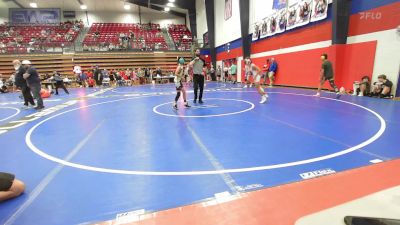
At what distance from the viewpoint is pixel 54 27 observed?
101 ft

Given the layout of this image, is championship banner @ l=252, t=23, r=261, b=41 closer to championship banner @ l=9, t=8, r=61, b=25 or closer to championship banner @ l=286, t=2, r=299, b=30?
championship banner @ l=286, t=2, r=299, b=30

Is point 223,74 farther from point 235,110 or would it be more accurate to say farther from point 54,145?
point 54,145

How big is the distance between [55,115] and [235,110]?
569 centimetres

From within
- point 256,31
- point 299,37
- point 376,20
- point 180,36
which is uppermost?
point 180,36

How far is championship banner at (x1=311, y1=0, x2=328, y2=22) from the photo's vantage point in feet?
38.4

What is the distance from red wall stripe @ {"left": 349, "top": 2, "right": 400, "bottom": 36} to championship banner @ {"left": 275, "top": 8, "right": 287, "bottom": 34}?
463 cm

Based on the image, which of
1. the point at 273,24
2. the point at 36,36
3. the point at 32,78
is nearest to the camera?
the point at 32,78

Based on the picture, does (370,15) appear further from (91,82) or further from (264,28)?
(91,82)

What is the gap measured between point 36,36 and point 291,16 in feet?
Answer: 92.9

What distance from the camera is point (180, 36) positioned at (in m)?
32.6

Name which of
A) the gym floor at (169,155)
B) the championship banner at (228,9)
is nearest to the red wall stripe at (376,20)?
the gym floor at (169,155)

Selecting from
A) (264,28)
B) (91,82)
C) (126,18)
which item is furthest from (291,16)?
(126,18)

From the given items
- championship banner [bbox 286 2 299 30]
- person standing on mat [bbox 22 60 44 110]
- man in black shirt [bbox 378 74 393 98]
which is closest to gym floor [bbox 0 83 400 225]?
person standing on mat [bbox 22 60 44 110]

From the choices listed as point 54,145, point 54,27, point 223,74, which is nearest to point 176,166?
point 54,145
